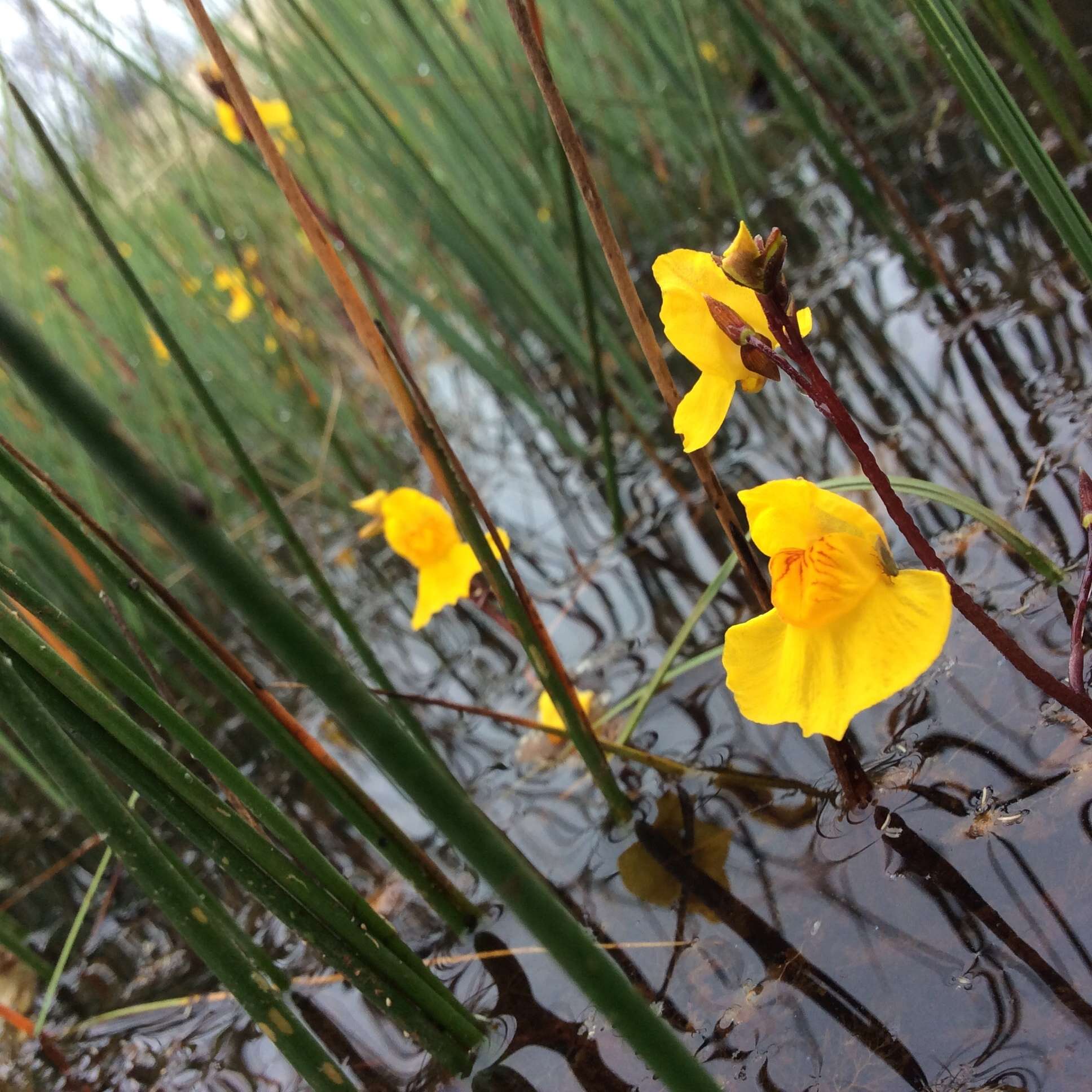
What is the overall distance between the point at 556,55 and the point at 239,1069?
103 inches

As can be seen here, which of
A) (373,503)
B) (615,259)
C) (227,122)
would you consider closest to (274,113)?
(227,122)

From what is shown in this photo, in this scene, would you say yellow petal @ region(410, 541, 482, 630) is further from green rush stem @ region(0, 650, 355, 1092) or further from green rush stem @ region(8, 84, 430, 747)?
green rush stem @ region(0, 650, 355, 1092)

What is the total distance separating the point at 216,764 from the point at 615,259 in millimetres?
501

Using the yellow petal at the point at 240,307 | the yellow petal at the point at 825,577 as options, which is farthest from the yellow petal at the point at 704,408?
the yellow petal at the point at 240,307

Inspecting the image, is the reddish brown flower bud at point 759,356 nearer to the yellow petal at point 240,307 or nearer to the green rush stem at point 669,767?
the green rush stem at point 669,767

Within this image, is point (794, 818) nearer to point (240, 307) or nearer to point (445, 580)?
point (445, 580)

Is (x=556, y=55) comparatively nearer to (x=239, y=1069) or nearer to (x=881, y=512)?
(x=881, y=512)

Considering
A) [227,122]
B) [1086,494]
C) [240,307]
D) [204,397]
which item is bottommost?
[1086,494]

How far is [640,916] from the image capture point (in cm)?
89

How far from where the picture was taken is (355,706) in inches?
20.7

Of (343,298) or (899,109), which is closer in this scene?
(343,298)

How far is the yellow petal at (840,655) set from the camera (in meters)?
0.64

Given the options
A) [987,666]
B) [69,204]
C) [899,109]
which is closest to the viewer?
[987,666]

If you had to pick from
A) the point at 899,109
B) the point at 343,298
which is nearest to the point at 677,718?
the point at 343,298
